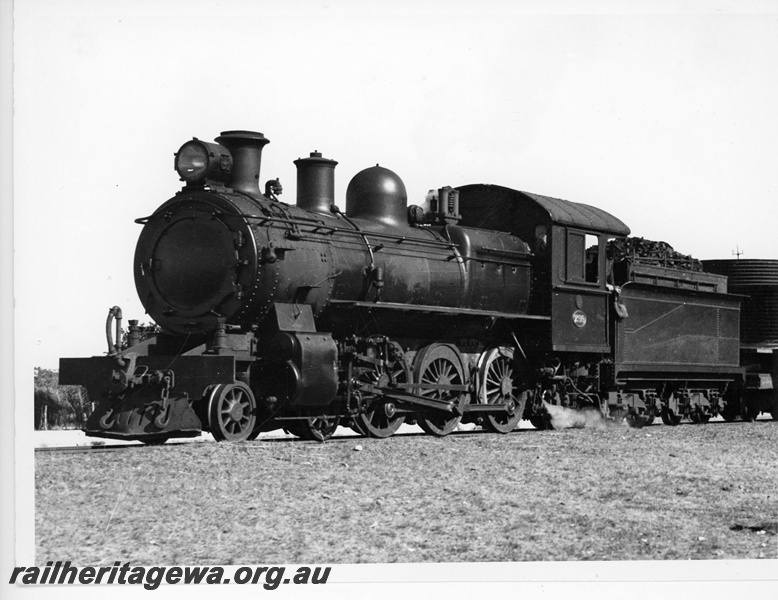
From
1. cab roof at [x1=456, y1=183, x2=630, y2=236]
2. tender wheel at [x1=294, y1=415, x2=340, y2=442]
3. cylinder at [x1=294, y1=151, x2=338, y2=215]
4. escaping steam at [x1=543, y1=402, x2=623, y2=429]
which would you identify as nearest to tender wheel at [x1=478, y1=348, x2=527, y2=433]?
escaping steam at [x1=543, y1=402, x2=623, y2=429]

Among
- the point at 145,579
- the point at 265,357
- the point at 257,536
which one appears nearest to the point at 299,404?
the point at 265,357

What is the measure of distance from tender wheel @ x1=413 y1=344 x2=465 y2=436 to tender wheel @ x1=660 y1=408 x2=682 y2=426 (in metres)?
5.72

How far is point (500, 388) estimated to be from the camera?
16.0 m

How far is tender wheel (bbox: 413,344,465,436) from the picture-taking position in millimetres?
14656

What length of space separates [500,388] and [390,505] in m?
7.52

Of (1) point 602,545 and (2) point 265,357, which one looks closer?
(1) point 602,545

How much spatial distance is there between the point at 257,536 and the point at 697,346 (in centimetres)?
1358

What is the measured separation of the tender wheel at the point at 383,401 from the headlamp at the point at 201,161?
3.19 metres

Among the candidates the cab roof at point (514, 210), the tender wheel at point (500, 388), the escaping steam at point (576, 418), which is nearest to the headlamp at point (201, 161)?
the tender wheel at point (500, 388)

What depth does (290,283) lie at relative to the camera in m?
12.7

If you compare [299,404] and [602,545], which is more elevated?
[299,404]

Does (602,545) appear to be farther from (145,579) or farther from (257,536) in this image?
(145,579)

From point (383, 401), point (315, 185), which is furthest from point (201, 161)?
point (383, 401)

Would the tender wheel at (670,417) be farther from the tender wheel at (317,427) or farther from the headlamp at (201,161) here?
the headlamp at (201,161)
